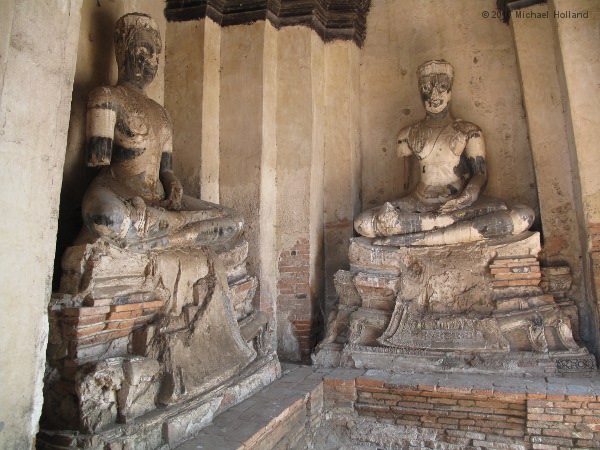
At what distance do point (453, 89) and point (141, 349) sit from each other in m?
4.37

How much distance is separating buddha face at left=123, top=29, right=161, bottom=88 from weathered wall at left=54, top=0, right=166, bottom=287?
1.24ft

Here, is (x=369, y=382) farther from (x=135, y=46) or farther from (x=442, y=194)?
(x=135, y=46)

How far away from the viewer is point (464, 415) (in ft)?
12.5

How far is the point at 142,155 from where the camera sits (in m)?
4.04

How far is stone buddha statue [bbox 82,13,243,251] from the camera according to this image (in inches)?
138

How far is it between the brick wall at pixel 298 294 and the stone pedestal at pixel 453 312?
41cm

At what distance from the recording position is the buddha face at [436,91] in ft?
16.7

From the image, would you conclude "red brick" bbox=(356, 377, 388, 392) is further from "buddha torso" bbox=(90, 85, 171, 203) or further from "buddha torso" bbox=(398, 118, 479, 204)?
"buddha torso" bbox=(90, 85, 171, 203)

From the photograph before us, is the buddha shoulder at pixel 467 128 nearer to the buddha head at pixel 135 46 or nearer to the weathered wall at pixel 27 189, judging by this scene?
the buddha head at pixel 135 46

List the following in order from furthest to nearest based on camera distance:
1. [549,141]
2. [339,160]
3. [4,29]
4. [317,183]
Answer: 1. [339,160]
2. [317,183]
3. [549,141]
4. [4,29]

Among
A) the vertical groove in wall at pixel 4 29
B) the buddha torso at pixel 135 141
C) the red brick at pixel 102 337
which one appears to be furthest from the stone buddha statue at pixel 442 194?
the vertical groove in wall at pixel 4 29

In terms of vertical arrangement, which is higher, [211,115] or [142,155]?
[211,115]

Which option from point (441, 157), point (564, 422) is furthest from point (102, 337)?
point (441, 157)

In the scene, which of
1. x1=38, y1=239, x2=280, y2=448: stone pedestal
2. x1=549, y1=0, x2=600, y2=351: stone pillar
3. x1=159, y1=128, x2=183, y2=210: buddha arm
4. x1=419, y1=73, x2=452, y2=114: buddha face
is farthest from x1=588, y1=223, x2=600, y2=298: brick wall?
x1=159, y1=128, x2=183, y2=210: buddha arm
